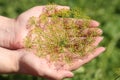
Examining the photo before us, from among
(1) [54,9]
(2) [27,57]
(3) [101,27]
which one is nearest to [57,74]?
(2) [27,57]

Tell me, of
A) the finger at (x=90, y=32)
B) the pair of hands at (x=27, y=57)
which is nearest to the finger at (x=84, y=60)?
the pair of hands at (x=27, y=57)

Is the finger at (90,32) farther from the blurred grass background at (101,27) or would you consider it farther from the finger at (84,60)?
the blurred grass background at (101,27)

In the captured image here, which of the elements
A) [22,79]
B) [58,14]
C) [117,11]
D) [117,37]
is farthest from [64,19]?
[117,11]

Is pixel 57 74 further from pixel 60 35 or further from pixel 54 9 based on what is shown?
pixel 54 9

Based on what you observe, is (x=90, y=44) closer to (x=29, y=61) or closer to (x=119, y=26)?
(x=29, y=61)

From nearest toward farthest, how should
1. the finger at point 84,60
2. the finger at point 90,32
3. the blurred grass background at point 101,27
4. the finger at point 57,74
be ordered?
the finger at point 57,74, the finger at point 84,60, the finger at point 90,32, the blurred grass background at point 101,27

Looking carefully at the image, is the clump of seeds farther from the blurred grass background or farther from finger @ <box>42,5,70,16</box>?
the blurred grass background

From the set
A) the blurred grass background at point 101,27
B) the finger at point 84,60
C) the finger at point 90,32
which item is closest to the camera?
the finger at point 84,60
